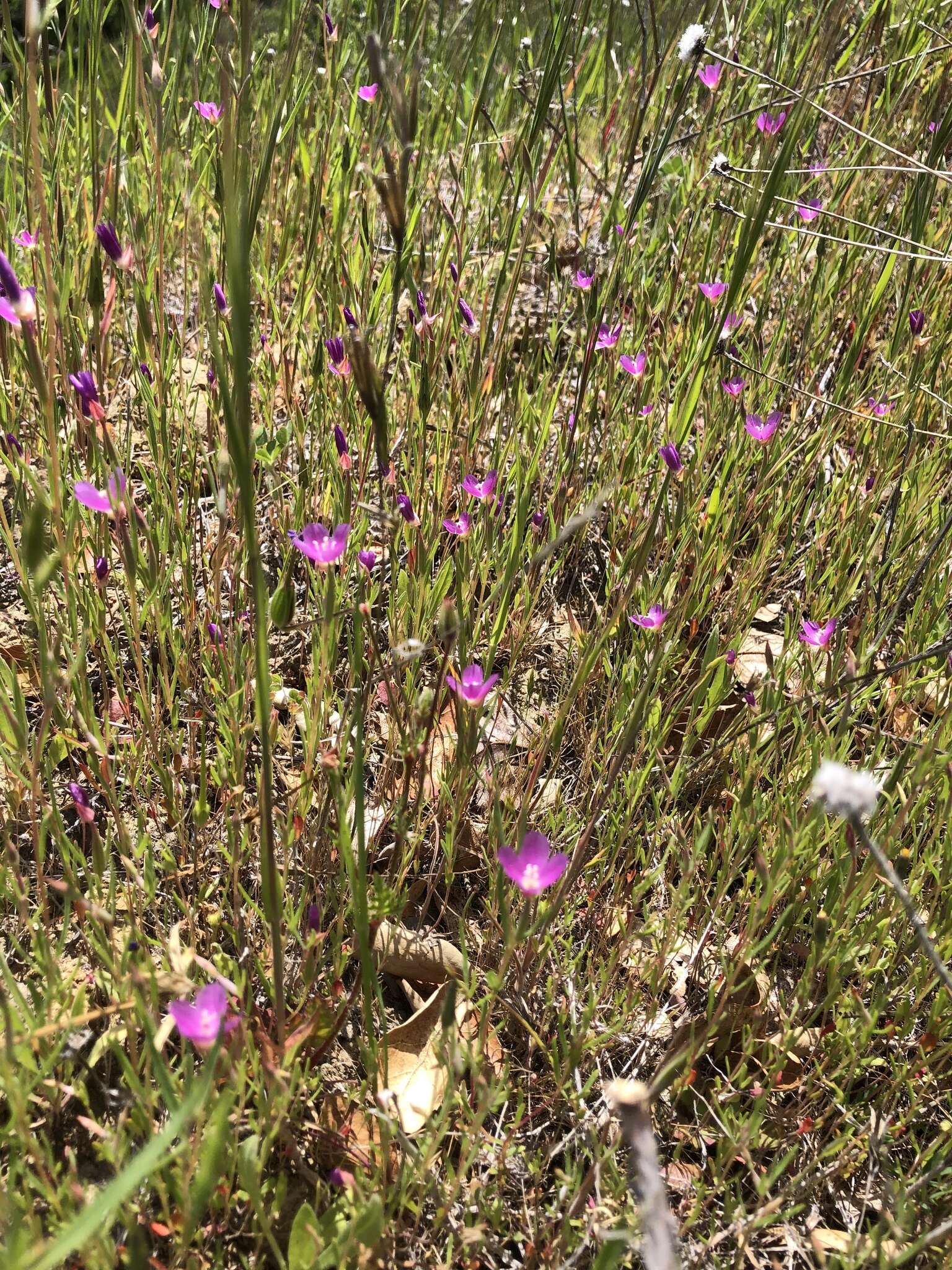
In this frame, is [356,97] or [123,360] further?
[356,97]

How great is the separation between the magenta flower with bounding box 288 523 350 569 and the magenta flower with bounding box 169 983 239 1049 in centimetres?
58

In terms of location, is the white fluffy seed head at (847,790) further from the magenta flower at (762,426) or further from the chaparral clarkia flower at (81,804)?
the magenta flower at (762,426)

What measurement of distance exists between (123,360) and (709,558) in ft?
4.54

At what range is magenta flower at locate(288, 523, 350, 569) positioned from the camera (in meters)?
1.29

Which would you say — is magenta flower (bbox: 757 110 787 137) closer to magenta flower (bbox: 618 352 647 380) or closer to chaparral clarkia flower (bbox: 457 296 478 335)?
magenta flower (bbox: 618 352 647 380)

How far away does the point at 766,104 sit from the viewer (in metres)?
1.74

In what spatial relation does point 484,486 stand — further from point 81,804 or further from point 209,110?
point 209,110

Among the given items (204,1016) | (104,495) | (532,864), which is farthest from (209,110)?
(204,1016)

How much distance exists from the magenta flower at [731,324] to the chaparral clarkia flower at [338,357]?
0.75 metres

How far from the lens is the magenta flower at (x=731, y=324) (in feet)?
6.30

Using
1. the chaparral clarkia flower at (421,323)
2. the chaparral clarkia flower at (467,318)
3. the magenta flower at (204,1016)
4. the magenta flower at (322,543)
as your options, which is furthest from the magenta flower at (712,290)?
the magenta flower at (204,1016)

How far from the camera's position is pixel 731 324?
208 centimetres

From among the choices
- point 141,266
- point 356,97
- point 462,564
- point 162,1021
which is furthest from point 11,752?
point 356,97

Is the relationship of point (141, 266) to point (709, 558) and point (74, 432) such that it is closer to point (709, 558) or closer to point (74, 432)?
point (74, 432)
